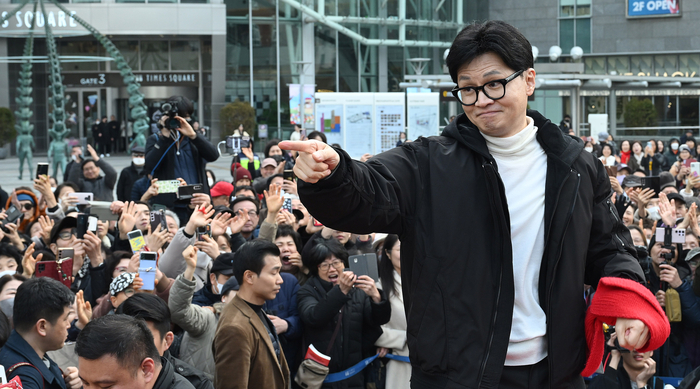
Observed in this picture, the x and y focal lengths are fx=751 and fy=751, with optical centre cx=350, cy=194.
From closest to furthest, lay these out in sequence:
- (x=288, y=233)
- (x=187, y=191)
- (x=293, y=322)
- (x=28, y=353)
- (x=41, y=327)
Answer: (x=28, y=353) < (x=41, y=327) < (x=293, y=322) < (x=288, y=233) < (x=187, y=191)

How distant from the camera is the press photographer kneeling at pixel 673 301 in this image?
5.87m

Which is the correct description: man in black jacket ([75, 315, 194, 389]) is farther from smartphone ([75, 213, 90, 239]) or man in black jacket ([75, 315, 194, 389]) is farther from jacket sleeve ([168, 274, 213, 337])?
smartphone ([75, 213, 90, 239])

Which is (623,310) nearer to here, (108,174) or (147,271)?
(147,271)

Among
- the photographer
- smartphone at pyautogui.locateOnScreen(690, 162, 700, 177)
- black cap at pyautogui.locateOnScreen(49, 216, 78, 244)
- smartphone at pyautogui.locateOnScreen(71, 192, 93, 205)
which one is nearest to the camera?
the photographer

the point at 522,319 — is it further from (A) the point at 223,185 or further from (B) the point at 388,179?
(A) the point at 223,185

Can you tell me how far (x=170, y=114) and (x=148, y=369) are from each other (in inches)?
191

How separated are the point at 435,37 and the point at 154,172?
2994cm

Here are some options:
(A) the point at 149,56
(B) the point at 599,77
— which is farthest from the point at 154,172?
(A) the point at 149,56

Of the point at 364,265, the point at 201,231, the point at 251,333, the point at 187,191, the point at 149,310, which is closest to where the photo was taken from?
the point at 149,310

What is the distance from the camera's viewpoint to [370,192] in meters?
2.05

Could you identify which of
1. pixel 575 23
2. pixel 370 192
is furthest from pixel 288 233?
pixel 575 23

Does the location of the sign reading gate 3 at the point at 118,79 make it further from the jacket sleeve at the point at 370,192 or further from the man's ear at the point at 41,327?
the jacket sleeve at the point at 370,192

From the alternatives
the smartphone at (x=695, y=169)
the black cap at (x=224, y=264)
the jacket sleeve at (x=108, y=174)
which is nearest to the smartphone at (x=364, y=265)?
the black cap at (x=224, y=264)

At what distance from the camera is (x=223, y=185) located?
8.73 metres
